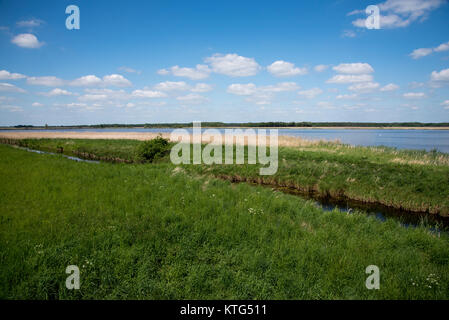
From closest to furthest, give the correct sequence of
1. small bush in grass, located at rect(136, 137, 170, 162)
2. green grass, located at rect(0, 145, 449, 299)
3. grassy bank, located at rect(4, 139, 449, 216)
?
1. green grass, located at rect(0, 145, 449, 299)
2. grassy bank, located at rect(4, 139, 449, 216)
3. small bush in grass, located at rect(136, 137, 170, 162)

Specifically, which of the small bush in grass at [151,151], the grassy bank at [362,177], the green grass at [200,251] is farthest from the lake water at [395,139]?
the green grass at [200,251]

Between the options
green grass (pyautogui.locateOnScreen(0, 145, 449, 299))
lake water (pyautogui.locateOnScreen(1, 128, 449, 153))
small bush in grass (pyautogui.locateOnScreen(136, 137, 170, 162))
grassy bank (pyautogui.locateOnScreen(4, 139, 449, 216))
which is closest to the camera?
green grass (pyautogui.locateOnScreen(0, 145, 449, 299))

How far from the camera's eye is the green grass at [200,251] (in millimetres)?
4691

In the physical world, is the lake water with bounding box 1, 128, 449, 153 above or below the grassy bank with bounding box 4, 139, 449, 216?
above

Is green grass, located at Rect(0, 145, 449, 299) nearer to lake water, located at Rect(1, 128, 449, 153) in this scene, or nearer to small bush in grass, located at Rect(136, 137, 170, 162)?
small bush in grass, located at Rect(136, 137, 170, 162)

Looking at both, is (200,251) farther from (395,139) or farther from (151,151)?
(395,139)

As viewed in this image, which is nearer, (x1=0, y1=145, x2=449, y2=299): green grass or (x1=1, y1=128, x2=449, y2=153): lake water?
(x1=0, y1=145, x2=449, y2=299): green grass

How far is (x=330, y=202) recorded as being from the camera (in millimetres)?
14719

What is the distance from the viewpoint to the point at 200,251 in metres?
5.98

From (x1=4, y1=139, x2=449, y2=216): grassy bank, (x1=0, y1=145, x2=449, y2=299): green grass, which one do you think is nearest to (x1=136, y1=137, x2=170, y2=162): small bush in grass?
(x1=4, y1=139, x2=449, y2=216): grassy bank

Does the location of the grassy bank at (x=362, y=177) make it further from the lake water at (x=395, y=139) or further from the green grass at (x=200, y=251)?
the lake water at (x=395, y=139)

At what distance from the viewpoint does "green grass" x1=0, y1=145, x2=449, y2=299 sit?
4.69 metres
